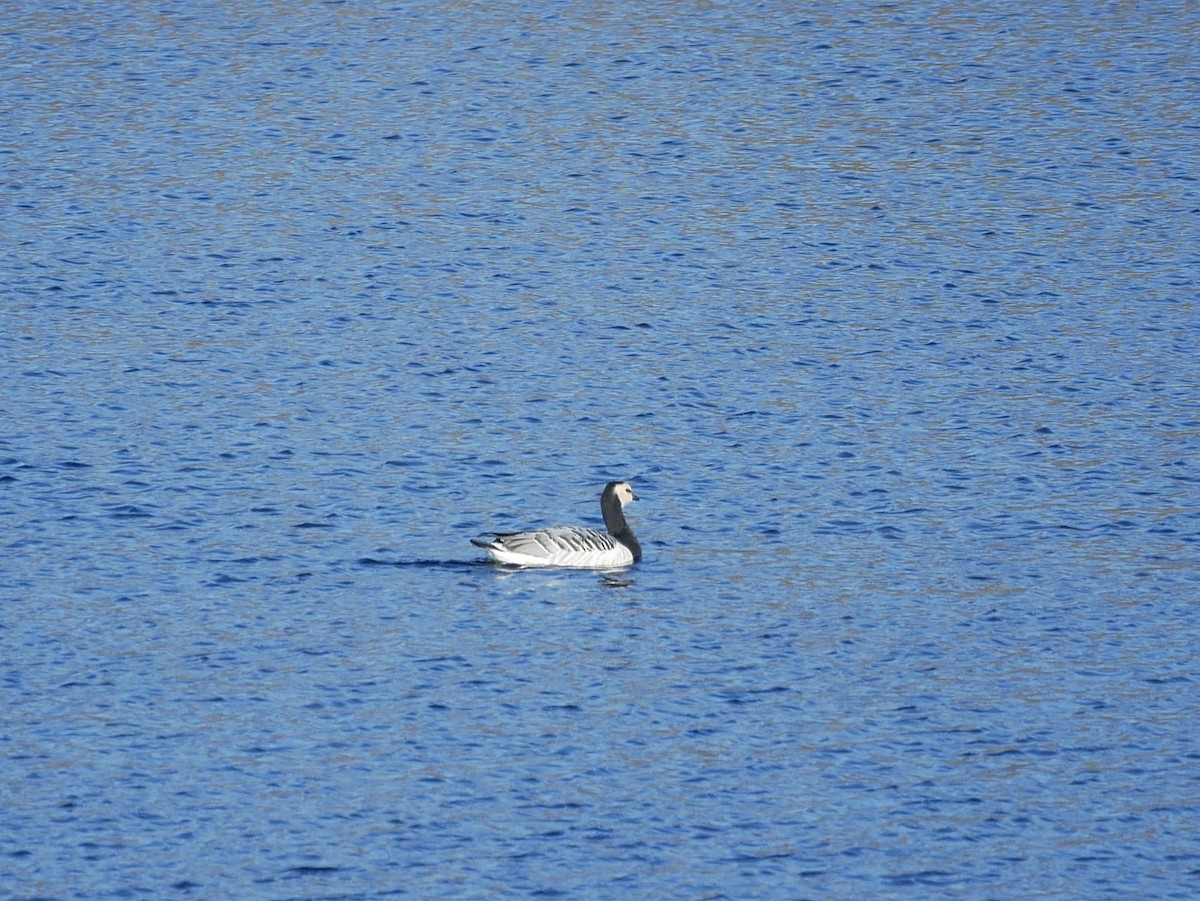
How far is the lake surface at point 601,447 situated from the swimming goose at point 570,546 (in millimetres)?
287

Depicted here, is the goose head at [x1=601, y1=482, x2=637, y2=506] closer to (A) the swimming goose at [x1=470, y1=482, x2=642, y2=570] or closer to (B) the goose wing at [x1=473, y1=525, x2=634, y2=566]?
(A) the swimming goose at [x1=470, y1=482, x2=642, y2=570]

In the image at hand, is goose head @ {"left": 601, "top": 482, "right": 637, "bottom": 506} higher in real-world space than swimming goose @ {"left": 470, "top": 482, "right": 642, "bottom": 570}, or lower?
higher

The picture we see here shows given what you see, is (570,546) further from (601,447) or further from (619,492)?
(601,447)

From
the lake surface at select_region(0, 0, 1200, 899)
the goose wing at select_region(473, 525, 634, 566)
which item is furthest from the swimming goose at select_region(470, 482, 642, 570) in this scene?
the lake surface at select_region(0, 0, 1200, 899)

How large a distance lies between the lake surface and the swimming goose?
29cm

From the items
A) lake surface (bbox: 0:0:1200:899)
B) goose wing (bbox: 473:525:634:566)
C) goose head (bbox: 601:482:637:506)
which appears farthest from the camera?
goose head (bbox: 601:482:637:506)

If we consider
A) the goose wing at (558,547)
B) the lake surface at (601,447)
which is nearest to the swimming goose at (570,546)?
the goose wing at (558,547)

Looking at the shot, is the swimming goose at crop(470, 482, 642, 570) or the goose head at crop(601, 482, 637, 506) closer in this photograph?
the swimming goose at crop(470, 482, 642, 570)

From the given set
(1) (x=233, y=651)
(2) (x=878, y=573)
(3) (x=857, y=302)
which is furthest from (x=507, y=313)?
(1) (x=233, y=651)

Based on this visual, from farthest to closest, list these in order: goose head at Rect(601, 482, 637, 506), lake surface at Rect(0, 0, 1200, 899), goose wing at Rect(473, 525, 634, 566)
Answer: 1. goose head at Rect(601, 482, 637, 506)
2. goose wing at Rect(473, 525, 634, 566)
3. lake surface at Rect(0, 0, 1200, 899)

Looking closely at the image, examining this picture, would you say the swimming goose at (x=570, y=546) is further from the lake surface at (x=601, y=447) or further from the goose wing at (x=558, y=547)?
the lake surface at (x=601, y=447)

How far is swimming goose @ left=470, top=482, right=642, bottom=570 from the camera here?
25141mm

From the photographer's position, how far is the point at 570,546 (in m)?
25.5

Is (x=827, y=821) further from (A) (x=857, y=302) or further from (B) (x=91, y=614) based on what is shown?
(A) (x=857, y=302)
